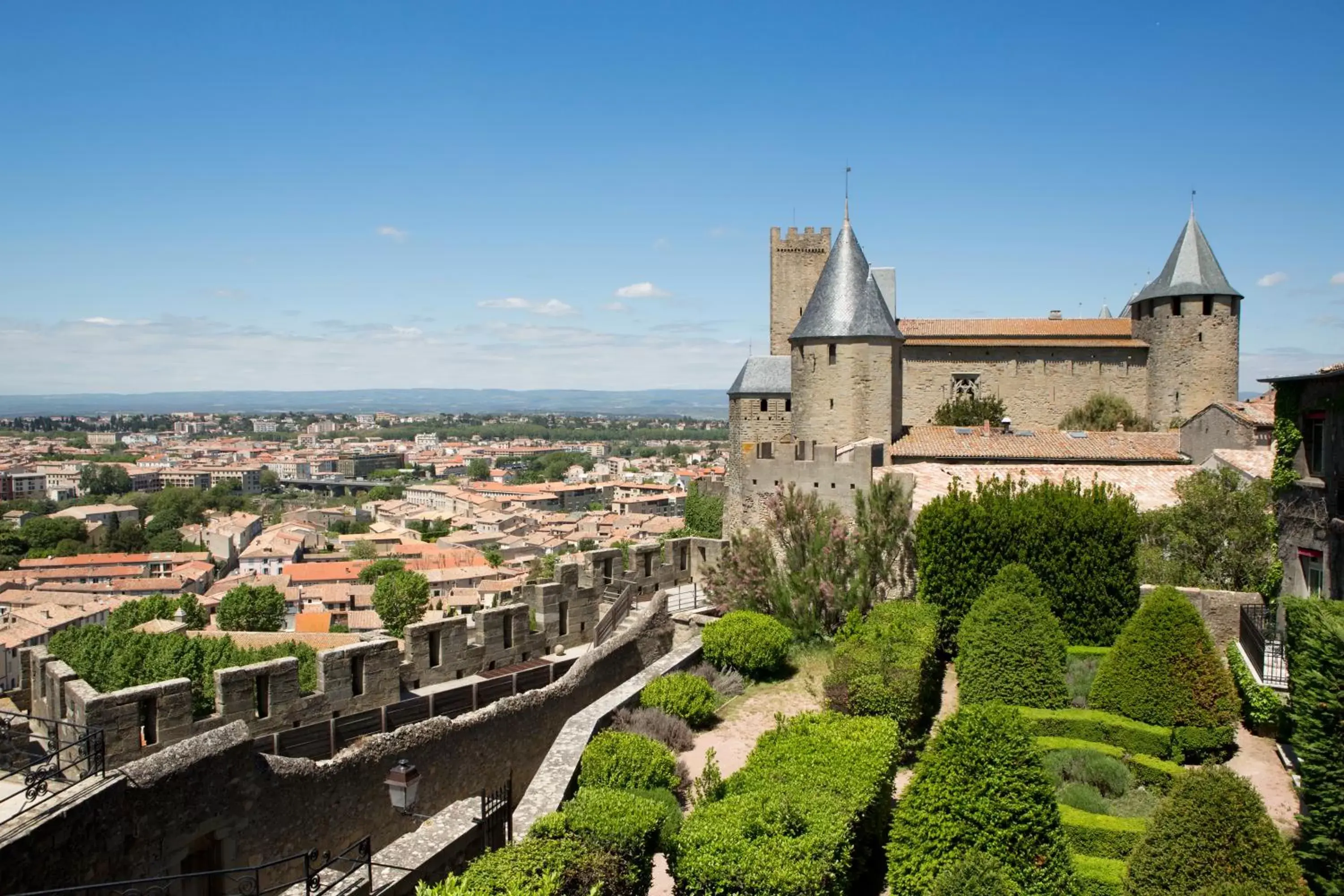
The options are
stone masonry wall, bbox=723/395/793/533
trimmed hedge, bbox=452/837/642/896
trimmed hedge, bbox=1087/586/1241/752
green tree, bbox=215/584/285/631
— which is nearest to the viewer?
trimmed hedge, bbox=452/837/642/896

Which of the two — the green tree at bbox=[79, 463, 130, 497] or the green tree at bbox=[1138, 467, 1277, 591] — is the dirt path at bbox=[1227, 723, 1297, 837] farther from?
the green tree at bbox=[79, 463, 130, 497]

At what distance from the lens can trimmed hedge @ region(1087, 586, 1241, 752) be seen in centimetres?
1288

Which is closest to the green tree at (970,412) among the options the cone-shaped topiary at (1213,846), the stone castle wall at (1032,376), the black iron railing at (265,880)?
the stone castle wall at (1032,376)

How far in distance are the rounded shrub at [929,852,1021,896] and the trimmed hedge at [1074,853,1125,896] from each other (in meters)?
1.10

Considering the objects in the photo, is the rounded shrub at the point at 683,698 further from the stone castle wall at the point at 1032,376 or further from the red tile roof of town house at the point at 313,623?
the red tile roof of town house at the point at 313,623

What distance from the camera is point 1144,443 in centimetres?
2580

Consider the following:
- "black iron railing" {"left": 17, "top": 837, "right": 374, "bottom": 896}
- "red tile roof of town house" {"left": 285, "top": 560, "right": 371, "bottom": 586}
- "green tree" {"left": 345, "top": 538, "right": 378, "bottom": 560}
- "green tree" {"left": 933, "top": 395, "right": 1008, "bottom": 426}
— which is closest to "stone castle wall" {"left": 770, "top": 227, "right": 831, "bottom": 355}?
"green tree" {"left": 933, "top": 395, "right": 1008, "bottom": 426}

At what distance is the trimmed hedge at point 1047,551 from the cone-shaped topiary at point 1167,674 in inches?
113

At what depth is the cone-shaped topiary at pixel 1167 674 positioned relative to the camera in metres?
12.9

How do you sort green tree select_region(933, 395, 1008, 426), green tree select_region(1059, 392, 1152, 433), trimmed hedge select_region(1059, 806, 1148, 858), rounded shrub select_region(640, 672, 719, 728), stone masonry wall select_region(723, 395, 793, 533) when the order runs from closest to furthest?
trimmed hedge select_region(1059, 806, 1148, 858) < rounded shrub select_region(640, 672, 719, 728) < stone masonry wall select_region(723, 395, 793, 533) < green tree select_region(933, 395, 1008, 426) < green tree select_region(1059, 392, 1152, 433)

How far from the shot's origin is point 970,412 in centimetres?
3681

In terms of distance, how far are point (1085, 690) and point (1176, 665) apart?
168cm

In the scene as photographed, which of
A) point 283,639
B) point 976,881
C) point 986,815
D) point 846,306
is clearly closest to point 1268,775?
point 986,815

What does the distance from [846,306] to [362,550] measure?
7620 centimetres
